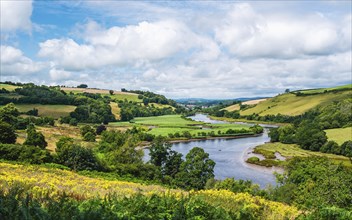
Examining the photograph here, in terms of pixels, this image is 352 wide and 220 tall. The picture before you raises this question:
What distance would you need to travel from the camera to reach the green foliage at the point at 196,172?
195 feet

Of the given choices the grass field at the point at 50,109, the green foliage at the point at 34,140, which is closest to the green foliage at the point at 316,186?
the green foliage at the point at 34,140

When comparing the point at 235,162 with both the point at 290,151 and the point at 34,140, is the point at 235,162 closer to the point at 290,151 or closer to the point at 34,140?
the point at 290,151

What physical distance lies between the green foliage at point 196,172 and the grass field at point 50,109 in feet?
319

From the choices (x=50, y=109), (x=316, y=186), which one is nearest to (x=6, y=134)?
(x=316, y=186)

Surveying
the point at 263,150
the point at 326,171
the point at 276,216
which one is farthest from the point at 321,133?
the point at 276,216

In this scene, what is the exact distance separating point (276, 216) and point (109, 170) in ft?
157

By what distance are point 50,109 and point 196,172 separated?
112m

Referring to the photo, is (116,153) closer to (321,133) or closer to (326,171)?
(326,171)

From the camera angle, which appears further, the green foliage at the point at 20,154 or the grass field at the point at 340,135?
the grass field at the point at 340,135

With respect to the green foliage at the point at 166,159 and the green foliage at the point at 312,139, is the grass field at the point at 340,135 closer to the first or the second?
the green foliage at the point at 312,139

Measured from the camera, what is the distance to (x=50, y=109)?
6093 inches

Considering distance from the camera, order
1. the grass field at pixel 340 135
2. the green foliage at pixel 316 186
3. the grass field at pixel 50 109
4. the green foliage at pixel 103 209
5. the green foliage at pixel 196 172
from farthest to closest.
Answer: the grass field at pixel 50 109 → the grass field at pixel 340 135 → the green foliage at pixel 196 172 → the green foliage at pixel 316 186 → the green foliage at pixel 103 209

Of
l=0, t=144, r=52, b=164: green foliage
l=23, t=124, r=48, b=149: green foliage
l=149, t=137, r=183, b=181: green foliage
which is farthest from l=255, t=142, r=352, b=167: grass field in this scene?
l=0, t=144, r=52, b=164: green foliage

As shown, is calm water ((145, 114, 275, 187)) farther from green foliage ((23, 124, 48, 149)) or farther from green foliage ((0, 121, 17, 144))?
green foliage ((0, 121, 17, 144))
